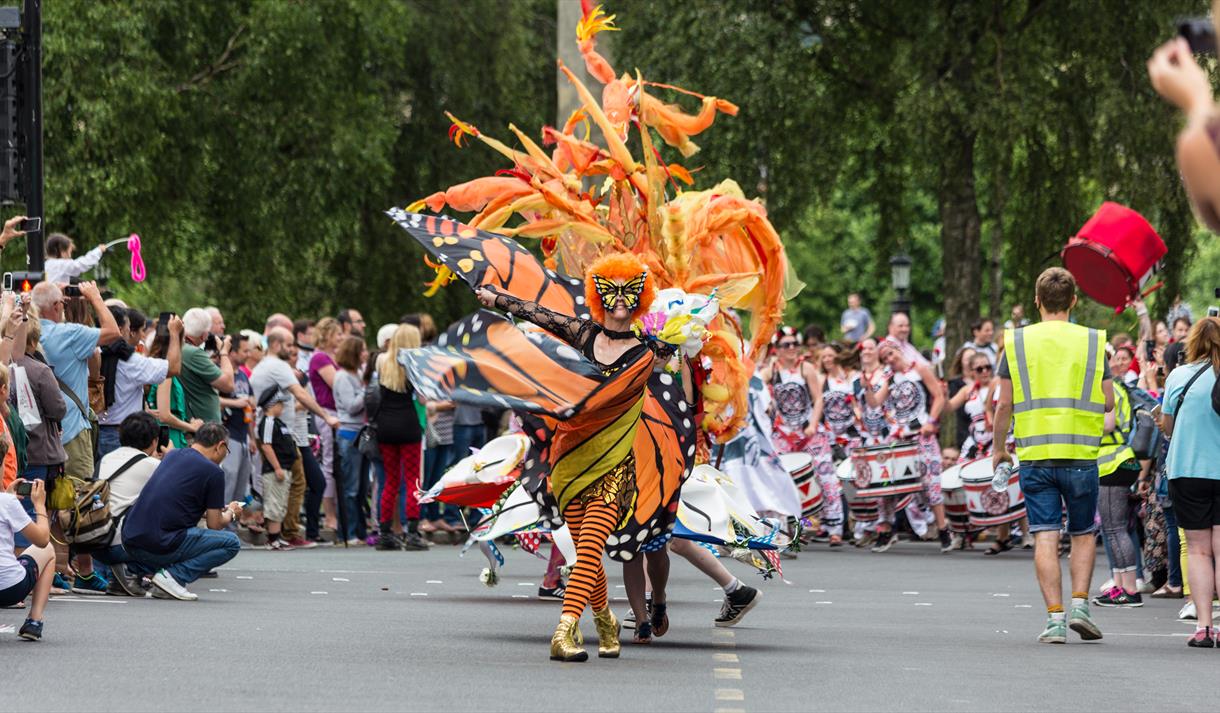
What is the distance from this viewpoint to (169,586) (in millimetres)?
12445

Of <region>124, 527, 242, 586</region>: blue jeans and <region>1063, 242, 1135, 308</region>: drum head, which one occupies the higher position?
<region>1063, 242, 1135, 308</region>: drum head

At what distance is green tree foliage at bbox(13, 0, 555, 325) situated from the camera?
25969 millimetres

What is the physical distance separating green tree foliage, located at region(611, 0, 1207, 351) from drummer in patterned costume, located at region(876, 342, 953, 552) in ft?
21.4

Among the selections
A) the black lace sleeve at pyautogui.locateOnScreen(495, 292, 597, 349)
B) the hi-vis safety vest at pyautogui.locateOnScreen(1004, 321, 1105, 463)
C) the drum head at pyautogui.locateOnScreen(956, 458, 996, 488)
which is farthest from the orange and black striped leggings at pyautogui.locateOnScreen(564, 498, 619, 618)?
the drum head at pyautogui.locateOnScreen(956, 458, 996, 488)

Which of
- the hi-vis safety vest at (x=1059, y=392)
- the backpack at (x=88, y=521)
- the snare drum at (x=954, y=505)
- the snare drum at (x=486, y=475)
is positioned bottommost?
the snare drum at (x=954, y=505)

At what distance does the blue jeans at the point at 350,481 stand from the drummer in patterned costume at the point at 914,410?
4911mm

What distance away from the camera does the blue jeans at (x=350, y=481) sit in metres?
18.6


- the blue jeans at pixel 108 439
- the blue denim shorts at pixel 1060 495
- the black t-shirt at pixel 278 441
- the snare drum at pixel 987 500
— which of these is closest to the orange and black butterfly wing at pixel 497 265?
the blue denim shorts at pixel 1060 495

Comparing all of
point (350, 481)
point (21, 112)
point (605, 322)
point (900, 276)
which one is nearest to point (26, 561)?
point (605, 322)

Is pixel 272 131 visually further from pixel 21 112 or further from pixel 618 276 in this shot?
pixel 618 276

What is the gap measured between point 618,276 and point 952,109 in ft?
51.5

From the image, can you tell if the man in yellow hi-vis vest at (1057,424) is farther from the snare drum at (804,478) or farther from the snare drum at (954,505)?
the snare drum at (954,505)

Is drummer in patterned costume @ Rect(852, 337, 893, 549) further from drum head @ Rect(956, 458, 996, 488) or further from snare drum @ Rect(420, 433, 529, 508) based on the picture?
snare drum @ Rect(420, 433, 529, 508)

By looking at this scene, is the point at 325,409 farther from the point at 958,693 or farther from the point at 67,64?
the point at 958,693
